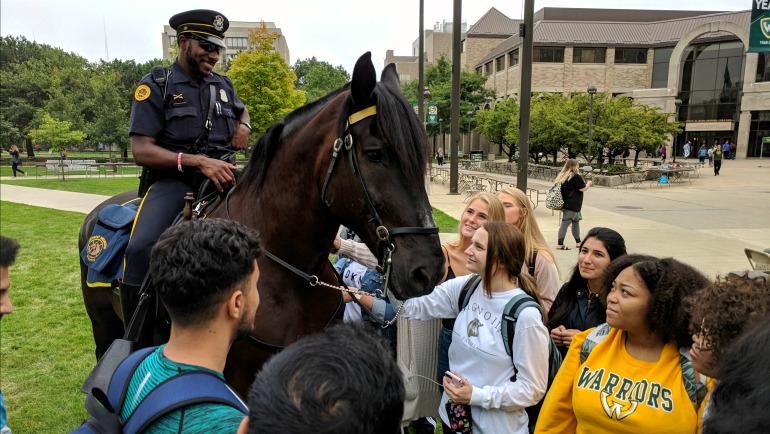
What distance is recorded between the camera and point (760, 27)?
11.2m

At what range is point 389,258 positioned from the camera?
2.32m

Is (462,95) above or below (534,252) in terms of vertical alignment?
above

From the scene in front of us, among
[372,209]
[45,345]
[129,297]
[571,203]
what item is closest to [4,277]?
[129,297]

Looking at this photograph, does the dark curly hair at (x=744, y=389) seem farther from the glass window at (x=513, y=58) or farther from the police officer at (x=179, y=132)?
the glass window at (x=513, y=58)

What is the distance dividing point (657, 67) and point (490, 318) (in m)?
63.8

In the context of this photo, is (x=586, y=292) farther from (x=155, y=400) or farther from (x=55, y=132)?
(x=55, y=132)

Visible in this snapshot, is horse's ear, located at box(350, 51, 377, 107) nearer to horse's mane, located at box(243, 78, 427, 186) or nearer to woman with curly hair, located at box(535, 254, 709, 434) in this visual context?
horse's mane, located at box(243, 78, 427, 186)

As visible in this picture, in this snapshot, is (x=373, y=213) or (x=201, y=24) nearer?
(x=373, y=213)

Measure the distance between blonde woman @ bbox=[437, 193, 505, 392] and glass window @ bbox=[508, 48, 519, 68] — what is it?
57.5 m

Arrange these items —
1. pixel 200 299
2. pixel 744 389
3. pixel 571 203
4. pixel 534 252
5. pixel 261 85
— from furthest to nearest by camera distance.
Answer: pixel 261 85, pixel 571 203, pixel 534 252, pixel 200 299, pixel 744 389

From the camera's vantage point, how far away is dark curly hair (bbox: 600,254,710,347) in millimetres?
2193

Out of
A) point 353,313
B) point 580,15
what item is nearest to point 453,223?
point 353,313

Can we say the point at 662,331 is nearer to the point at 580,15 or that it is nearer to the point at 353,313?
the point at 353,313

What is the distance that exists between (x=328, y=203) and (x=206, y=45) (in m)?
1.62
